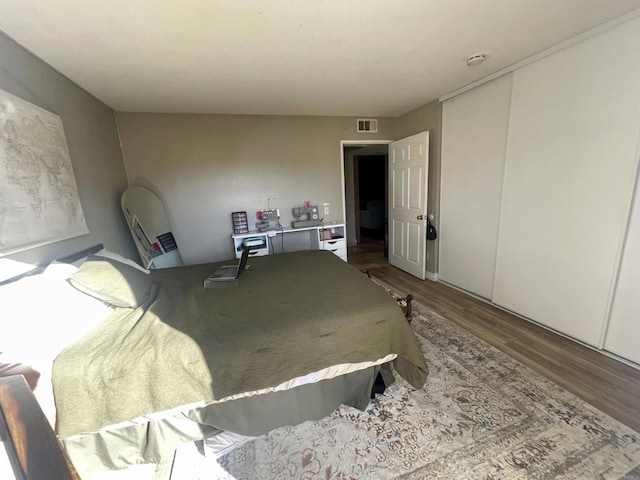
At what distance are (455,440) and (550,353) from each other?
129 centimetres

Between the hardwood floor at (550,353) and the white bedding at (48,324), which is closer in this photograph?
the white bedding at (48,324)

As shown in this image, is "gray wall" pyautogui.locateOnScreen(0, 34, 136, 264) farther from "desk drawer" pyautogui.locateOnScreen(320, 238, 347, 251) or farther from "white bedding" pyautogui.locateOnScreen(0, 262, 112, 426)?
"desk drawer" pyautogui.locateOnScreen(320, 238, 347, 251)

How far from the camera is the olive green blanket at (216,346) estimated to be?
3.72ft

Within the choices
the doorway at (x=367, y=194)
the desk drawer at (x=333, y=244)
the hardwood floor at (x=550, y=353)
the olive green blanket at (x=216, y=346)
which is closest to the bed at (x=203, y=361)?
the olive green blanket at (x=216, y=346)

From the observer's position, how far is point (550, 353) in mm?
2010

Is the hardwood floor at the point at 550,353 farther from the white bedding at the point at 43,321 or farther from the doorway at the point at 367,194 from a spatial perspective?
the white bedding at the point at 43,321

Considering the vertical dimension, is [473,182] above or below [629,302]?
above

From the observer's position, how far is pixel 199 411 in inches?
51.1

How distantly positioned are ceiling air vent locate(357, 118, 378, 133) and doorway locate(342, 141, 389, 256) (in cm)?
22

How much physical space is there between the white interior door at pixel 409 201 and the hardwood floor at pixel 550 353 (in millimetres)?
627

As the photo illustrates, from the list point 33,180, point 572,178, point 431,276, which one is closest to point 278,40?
point 33,180

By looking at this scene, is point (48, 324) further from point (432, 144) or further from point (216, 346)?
point (432, 144)

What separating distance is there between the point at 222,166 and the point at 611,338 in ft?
13.9

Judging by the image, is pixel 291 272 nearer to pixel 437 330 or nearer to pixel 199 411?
pixel 199 411
